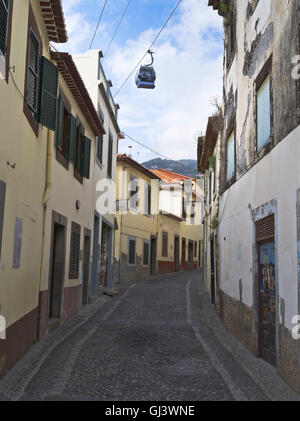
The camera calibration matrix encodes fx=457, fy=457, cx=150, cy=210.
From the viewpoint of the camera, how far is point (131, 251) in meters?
23.8

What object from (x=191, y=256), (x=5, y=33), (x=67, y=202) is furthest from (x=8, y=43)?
(x=191, y=256)

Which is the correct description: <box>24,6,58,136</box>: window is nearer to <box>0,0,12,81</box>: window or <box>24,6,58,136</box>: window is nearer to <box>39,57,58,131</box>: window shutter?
<box>39,57,58,131</box>: window shutter

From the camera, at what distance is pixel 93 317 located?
12.2 meters

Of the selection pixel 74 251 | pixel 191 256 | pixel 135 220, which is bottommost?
pixel 74 251

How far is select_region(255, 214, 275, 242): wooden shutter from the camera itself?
7.33m

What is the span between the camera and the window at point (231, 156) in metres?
11.3

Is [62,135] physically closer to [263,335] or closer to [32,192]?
[32,192]

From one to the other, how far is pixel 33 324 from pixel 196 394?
3.78 m

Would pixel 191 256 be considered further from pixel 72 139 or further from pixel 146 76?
pixel 72 139

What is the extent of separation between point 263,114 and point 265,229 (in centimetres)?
207

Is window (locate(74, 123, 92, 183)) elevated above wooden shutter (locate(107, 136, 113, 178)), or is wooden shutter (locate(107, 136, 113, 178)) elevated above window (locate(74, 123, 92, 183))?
wooden shutter (locate(107, 136, 113, 178))

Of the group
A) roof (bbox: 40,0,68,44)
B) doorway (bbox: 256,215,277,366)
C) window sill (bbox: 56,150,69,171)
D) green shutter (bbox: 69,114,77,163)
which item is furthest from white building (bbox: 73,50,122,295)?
doorway (bbox: 256,215,277,366)

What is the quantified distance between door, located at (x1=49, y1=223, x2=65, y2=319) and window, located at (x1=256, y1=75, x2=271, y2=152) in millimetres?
5179
